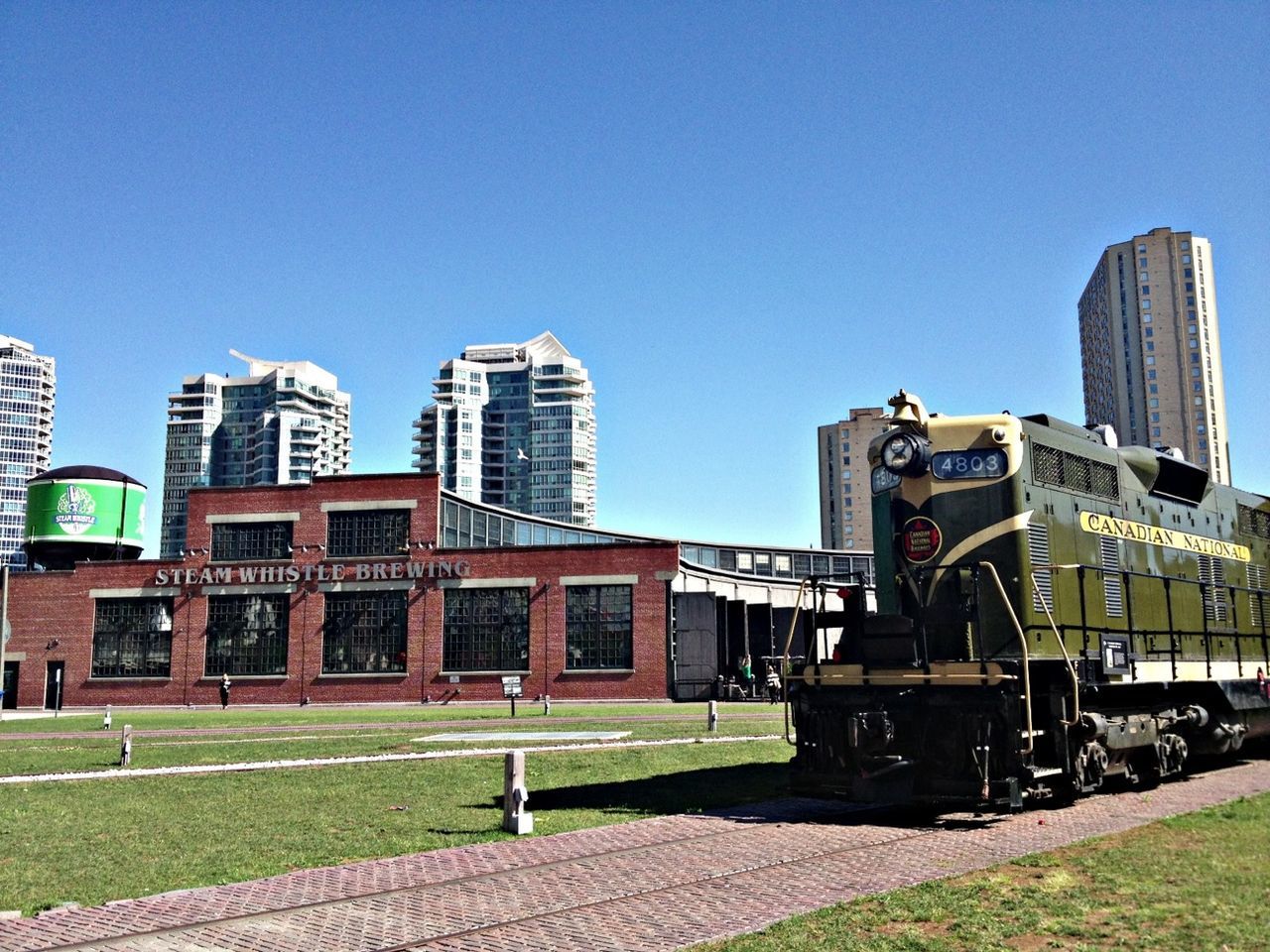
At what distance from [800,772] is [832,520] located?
184 metres

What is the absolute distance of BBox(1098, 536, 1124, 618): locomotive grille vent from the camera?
14508 millimetres

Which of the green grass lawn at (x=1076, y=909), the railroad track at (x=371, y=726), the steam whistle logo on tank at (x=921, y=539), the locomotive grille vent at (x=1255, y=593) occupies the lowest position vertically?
the railroad track at (x=371, y=726)

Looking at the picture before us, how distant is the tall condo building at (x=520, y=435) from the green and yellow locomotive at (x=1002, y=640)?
170097mm

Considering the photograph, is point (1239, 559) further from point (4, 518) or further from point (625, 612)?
point (4, 518)

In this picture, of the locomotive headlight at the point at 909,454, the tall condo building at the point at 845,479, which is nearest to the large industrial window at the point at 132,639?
the locomotive headlight at the point at 909,454

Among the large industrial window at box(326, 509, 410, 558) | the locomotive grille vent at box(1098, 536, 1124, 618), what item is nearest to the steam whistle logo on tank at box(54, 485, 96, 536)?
the large industrial window at box(326, 509, 410, 558)

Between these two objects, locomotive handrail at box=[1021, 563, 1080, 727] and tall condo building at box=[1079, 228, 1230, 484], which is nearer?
locomotive handrail at box=[1021, 563, 1080, 727]

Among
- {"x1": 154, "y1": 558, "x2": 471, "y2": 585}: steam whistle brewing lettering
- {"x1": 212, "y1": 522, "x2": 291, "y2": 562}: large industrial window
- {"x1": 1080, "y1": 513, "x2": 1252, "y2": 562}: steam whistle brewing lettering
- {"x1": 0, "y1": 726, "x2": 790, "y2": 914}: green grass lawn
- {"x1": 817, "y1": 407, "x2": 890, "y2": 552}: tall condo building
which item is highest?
{"x1": 817, "y1": 407, "x2": 890, "y2": 552}: tall condo building

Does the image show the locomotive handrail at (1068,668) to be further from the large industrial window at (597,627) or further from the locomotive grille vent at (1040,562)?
the large industrial window at (597,627)

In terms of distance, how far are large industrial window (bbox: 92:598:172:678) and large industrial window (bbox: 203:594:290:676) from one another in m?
2.22

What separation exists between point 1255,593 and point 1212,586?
85.1 inches

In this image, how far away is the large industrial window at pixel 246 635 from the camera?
5034cm

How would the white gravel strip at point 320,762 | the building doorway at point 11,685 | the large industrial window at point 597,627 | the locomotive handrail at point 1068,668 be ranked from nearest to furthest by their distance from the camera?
the locomotive handrail at point 1068,668, the white gravel strip at point 320,762, the large industrial window at point 597,627, the building doorway at point 11,685

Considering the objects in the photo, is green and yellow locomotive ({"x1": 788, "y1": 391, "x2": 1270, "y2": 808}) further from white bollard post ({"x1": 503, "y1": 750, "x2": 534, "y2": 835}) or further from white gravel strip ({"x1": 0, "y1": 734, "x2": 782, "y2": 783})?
white gravel strip ({"x1": 0, "y1": 734, "x2": 782, "y2": 783})
